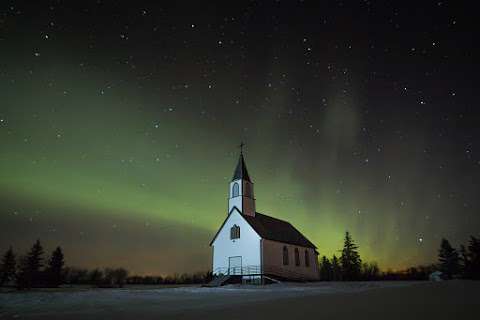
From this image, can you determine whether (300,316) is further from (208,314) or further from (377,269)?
(377,269)

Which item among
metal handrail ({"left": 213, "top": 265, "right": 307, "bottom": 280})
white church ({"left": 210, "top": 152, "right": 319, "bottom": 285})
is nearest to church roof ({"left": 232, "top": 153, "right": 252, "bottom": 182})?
white church ({"left": 210, "top": 152, "right": 319, "bottom": 285})

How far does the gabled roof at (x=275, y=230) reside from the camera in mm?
39950

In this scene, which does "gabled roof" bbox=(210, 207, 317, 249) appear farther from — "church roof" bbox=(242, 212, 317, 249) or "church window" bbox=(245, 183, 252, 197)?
"church window" bbox=(245, 183, 252, 197)

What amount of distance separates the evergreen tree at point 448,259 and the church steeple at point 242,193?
41.4 m

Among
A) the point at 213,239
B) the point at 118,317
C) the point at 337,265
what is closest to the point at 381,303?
the point at 118,317

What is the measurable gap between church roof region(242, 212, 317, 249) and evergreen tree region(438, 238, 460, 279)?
97.0 feet

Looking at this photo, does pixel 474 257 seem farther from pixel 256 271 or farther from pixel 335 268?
pixel 335 268

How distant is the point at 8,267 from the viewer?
197 ft

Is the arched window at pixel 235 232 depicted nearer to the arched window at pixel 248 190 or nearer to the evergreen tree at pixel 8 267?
the arched window at pixel 248 190

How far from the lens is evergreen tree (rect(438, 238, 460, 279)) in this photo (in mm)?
59872

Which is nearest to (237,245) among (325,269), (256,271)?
(256,271)

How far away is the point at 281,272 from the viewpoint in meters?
39.8

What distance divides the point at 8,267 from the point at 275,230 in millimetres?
50647

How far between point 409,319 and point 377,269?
5018 inches
